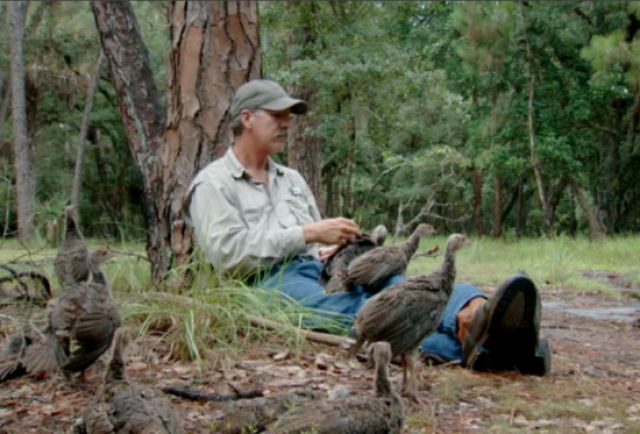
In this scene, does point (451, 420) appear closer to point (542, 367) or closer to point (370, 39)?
point (542, 367)

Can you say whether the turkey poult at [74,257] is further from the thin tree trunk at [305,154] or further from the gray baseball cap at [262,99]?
the thin tree trunk at [305,154]

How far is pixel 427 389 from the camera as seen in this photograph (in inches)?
174

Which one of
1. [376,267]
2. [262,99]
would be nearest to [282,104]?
[262,99]

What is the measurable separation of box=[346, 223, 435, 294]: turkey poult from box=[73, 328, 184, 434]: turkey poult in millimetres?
1983

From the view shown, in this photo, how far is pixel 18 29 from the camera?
2400 cm

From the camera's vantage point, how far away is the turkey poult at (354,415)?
3.20 meters

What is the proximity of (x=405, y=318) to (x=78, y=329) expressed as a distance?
162 centimetres

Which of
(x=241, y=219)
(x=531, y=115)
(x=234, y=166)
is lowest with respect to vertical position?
(x=241, y=219)

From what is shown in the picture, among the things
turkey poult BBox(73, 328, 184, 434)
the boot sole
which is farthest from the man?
turkey poult BBox(73, 328, 184, 434)

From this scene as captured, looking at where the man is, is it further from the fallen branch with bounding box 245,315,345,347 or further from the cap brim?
the fallen branch with bounding box 245,315,345,347

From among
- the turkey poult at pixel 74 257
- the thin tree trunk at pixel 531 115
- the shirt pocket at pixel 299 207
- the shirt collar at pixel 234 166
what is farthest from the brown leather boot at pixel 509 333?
the thin tree trunk at pixel 531 115

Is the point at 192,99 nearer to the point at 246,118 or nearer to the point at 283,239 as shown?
the point at 246,118

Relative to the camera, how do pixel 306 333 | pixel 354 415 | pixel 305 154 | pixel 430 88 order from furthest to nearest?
pixel 430 88, pixel 305 154, pixel 306 333, pixel 354 415

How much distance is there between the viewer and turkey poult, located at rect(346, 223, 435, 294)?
5238mm
